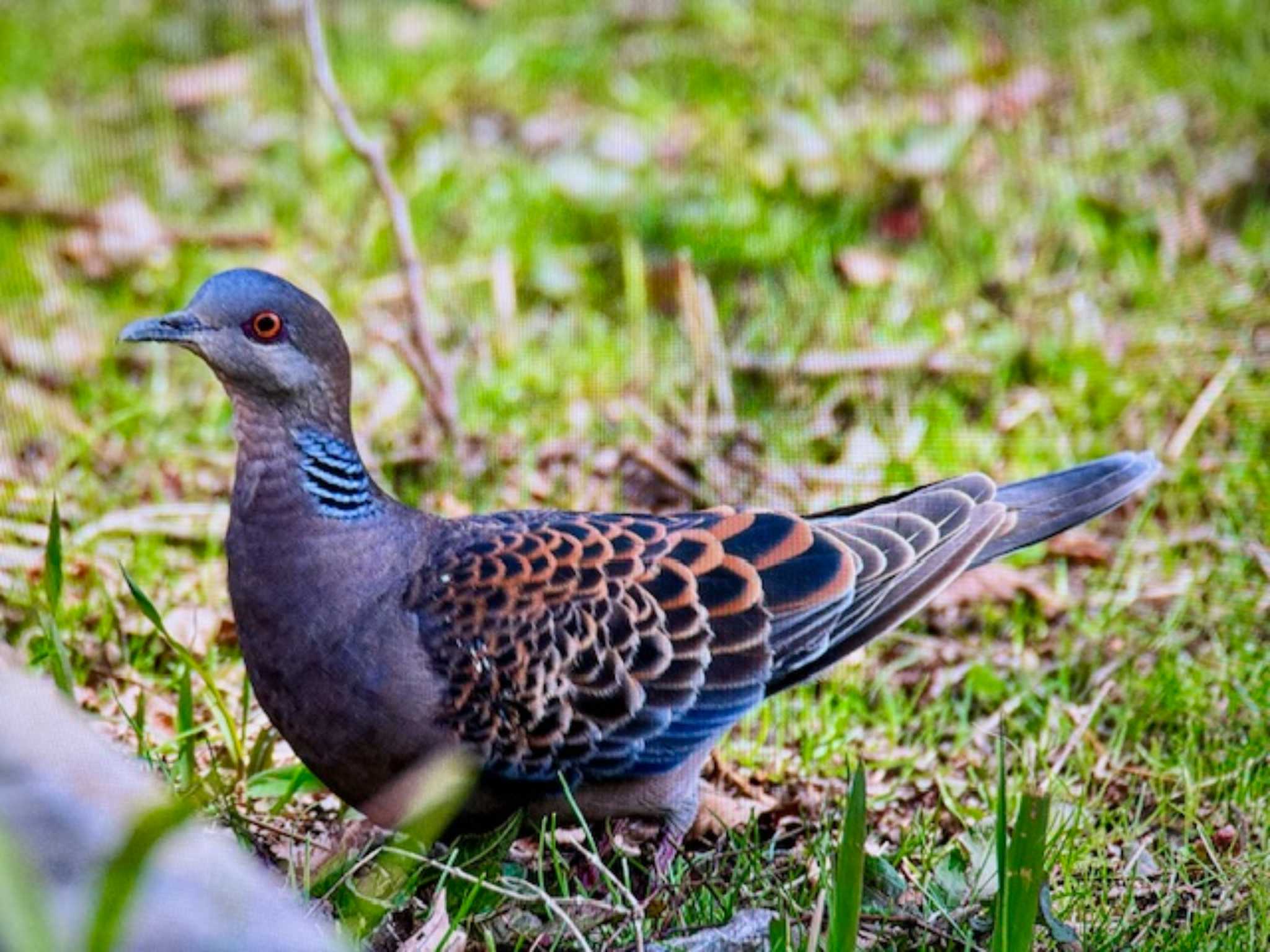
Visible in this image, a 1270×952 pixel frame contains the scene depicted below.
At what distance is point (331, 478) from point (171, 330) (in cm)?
40

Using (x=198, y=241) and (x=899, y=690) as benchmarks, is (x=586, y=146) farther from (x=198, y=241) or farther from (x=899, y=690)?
(x=899, y=690)

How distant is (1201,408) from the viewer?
16.2ft

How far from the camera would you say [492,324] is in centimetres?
→ 552

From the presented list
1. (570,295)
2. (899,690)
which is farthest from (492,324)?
(899,690)

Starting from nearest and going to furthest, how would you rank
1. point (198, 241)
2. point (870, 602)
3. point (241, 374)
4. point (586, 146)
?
1. point (241, 374)
2. point (870, 602)
3. point (198, 241)
4. point (586, 146)

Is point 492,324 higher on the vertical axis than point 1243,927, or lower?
higher

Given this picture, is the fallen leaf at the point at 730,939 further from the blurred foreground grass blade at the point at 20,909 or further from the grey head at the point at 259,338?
the blurred foreground grass blade at the point at 20,909

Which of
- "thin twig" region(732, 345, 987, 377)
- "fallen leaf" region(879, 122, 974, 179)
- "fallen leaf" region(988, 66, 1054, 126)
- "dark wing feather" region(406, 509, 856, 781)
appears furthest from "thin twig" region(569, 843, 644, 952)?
"fallen leaf" region(988, 66, 1054, 126)

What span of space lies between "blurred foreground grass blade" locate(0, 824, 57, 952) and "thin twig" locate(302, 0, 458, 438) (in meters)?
3.20

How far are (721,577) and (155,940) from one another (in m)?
1.79

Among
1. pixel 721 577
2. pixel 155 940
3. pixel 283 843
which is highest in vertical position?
pixel 155 940

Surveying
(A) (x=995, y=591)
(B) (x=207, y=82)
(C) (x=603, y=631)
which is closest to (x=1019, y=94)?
(A) (x=995, y=591)

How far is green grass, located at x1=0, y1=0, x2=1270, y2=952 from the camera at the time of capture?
11.3 feet

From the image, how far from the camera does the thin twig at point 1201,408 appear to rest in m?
4.85
